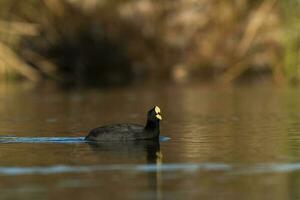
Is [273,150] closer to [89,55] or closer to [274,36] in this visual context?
[274,36]

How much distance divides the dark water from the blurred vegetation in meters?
13.9

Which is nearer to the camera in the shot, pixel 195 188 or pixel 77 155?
pixel 195 188

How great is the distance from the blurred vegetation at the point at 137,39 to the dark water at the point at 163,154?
13.9 m

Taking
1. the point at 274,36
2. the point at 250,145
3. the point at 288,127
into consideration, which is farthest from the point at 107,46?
the point at 250,145

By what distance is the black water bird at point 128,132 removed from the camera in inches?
695

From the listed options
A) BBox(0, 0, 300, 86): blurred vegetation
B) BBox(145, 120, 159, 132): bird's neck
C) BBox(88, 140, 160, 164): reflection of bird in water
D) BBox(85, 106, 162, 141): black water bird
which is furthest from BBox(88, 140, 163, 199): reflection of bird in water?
BBox(0, 0, 300, 86): blurred vegetation

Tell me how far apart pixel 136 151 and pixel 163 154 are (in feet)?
2.08

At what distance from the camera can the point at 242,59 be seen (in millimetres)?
42500

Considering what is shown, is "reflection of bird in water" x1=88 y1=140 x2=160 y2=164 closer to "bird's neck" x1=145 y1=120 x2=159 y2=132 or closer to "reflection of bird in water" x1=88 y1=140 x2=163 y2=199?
"reflection of bird in water" x1=88 y1=140 x2=163 y2=199

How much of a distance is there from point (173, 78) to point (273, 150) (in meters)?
27.6

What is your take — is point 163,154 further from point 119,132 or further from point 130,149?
point 119,132

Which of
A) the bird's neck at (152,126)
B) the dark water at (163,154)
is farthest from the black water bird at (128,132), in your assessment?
the dark water at (163,154)

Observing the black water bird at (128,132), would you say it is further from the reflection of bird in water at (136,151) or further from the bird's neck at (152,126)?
the reflection of bird in water at (136,151)

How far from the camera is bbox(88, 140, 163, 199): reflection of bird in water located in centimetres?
1387
